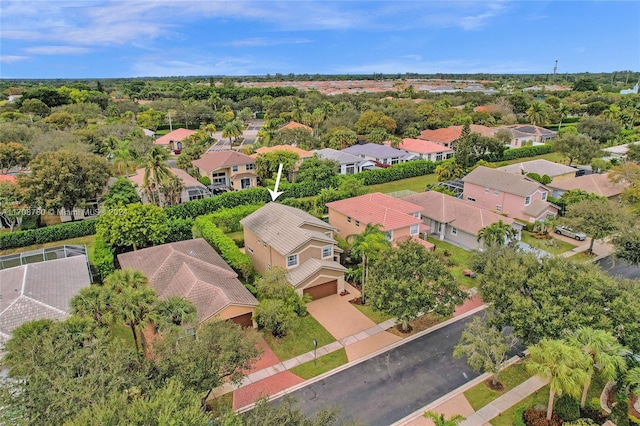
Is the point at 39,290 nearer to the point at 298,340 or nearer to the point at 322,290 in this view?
the point at 298,340

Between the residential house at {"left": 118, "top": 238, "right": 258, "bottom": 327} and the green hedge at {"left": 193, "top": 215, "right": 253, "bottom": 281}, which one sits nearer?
the residential house at {"left": 118, "top": 238, "right": 258, "bottom": 327}

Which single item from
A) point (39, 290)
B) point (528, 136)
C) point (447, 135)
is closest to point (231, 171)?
point (39, 290)

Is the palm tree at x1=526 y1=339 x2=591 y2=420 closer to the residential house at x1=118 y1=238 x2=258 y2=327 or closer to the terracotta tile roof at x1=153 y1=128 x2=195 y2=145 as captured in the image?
the residential house at x1=118 y1=238 x2=258 y2=327

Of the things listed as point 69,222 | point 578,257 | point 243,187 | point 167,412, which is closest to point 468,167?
point 578,257

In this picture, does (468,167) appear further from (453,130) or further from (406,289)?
(406,289)

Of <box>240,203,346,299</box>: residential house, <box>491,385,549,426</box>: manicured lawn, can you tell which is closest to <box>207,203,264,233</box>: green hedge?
<box>240,203,346,299</box>: residential house
